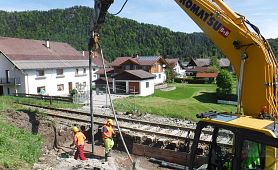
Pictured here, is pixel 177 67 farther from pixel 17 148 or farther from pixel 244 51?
pixel 244 51

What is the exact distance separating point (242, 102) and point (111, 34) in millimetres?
149062

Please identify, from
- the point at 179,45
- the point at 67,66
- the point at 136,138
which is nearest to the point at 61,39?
the point at 179,45

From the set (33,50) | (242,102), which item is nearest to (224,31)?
(242,102)

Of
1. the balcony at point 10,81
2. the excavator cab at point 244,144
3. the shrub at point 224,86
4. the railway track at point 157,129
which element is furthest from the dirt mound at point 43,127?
the shrub at point 224,86

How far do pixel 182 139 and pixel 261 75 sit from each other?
6.60 meters

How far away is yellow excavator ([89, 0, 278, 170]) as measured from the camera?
5824 millimetres

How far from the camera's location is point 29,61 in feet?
133

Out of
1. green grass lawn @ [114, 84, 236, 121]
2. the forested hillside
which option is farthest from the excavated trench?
the forested hillside

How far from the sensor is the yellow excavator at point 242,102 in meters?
5.82

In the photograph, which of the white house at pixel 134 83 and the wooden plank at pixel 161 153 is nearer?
the wooden plank at pixel 161 153

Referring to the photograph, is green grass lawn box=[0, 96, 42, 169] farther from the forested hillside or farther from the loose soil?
the forested hillside

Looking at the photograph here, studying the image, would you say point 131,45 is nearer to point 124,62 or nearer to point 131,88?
point 124,62

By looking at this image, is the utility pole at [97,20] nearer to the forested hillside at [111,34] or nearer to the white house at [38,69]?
the white house at [38,69]

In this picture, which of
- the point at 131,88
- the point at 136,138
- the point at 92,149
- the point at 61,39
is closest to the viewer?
the point at 92,149
